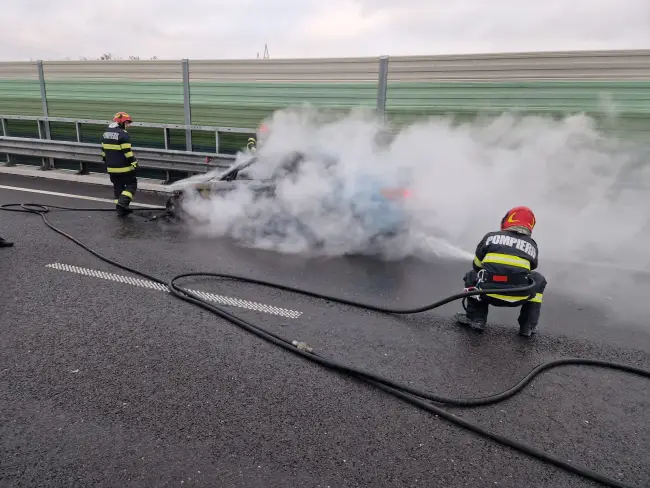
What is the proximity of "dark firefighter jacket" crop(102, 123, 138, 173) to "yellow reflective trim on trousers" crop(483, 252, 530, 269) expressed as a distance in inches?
261

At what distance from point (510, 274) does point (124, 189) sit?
6.80 meters

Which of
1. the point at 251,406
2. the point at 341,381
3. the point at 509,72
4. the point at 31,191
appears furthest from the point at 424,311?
the point at 31,191

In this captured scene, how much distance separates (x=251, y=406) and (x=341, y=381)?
27.7 inches

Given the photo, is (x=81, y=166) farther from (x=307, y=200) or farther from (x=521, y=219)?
(x=521, y=219)

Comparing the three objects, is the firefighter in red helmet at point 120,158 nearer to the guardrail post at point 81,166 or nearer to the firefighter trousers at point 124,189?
the firefighter trousers at point 124,189

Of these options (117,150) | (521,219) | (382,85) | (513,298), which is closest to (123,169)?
(117,150)

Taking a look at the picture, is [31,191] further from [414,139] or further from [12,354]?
[414,139]

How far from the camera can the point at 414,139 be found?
7699 mm

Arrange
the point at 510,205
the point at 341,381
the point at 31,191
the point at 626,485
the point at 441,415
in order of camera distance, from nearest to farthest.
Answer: the point at 626,485, the point at 441,415, the point at 341,381, the point at 510,205, the point at 31,191

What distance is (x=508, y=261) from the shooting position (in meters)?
4.06

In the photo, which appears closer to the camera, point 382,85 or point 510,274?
point 510,274

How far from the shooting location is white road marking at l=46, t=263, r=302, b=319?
449 cm

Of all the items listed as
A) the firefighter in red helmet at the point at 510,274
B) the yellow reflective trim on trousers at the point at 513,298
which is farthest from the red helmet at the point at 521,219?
the yellow reflective trim on trousers at the point at 513,298

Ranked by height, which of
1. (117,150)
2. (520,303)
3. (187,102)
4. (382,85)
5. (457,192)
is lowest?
(520,303)
